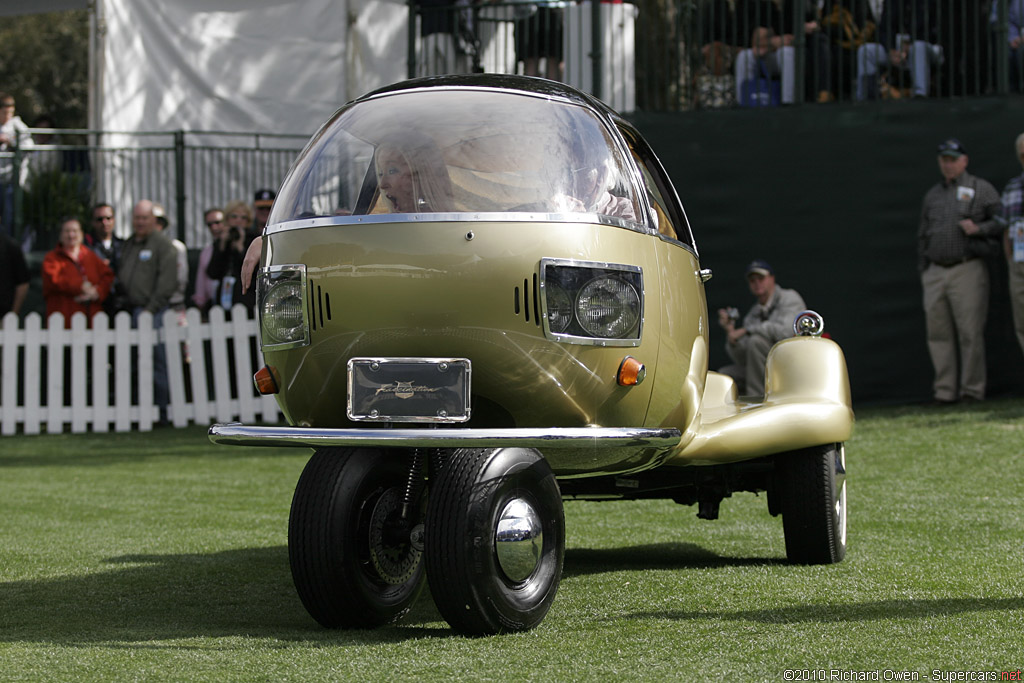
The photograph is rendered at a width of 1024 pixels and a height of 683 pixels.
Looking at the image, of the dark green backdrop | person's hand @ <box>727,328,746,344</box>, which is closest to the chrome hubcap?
person's hand @ <box>727,328,746,344</box>

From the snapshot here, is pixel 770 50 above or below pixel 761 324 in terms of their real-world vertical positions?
above

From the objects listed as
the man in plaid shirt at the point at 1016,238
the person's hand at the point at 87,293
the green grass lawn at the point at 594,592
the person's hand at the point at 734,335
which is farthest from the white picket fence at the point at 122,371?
the man in plaid shirt at the point at 1016,238

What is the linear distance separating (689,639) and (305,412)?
5.21 ft

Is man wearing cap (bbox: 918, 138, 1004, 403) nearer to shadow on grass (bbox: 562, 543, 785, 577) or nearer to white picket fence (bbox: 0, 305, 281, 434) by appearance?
shadow on grass (bbox: 562, 543, 785, 577)

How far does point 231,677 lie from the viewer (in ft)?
12.2

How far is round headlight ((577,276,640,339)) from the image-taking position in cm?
448

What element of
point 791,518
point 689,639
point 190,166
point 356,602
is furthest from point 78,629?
point 190,166

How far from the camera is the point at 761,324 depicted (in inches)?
436

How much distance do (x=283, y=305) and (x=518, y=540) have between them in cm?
118

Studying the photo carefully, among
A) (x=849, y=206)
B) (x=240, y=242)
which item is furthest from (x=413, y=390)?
(x=849, y=206)

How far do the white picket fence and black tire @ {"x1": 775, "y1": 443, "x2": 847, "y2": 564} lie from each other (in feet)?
27.0

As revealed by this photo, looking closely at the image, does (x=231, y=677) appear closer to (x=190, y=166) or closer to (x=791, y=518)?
(x=791, y=518)

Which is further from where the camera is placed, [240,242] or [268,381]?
[240,242]

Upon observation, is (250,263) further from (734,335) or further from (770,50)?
(770,50)
